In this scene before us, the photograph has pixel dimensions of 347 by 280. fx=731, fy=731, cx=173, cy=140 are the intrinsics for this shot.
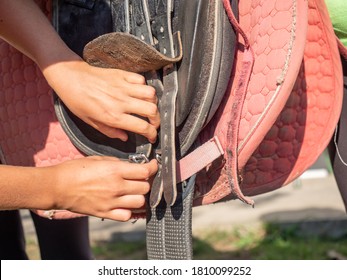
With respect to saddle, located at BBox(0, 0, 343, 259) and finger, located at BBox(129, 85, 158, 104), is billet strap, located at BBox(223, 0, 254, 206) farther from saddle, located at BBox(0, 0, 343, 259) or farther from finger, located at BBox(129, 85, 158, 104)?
finger, located at BBox(129, 85, 158, 104)

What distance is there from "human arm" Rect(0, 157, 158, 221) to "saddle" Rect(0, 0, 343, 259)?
38 millimetres

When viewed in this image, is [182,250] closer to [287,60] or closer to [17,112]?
[287,60]

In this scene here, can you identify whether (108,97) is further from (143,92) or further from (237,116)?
(237,116)

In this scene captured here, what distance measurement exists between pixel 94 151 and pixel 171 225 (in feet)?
0.73

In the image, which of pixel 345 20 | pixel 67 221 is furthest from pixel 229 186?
pixel 67 221

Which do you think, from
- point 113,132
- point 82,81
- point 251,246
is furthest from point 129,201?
point 251,246

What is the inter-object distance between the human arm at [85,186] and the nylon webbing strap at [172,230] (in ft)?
0.16

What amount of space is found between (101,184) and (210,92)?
26 centimetres

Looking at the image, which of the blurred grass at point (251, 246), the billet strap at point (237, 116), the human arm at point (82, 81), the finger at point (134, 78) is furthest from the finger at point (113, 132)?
the blurred grass at point (251, 246)

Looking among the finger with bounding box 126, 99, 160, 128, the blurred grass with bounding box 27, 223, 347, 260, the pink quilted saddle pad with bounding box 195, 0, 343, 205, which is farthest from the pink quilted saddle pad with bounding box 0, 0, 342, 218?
the blurred grass with bounding box 27, 223, 347, 260

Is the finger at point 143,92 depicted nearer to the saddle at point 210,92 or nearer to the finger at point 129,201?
the saddle at point 210,92

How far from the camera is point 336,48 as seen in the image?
137cm

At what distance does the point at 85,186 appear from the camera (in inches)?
52.2

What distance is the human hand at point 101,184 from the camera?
132 centimetres
